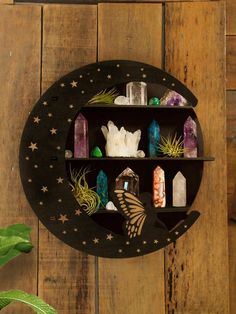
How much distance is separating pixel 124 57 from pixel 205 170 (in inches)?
18.6

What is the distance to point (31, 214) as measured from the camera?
1.46 m

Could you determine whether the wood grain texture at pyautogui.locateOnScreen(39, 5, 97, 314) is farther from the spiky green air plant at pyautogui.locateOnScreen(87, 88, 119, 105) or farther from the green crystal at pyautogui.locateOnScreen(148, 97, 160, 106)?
the green crystal at pyautogui.locateOnScreen(148, 97, 160, 106)

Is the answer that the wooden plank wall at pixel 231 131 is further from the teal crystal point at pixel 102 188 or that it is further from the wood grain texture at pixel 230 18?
the teal crystal point at pixel 102 188

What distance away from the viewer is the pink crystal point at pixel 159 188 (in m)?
1.47

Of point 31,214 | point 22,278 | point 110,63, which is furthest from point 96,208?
point 110,63

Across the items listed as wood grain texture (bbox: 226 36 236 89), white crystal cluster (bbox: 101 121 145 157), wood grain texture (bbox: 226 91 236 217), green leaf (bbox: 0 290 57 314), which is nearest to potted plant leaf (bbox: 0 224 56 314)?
green leaf (bbox: 0 290 57 314)

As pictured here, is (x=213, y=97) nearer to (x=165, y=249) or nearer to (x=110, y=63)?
(x=110, y=63)

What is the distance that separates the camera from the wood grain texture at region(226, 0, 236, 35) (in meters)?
1.64

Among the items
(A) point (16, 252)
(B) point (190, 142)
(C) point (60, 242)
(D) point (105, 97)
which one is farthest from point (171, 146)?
(A) point (16, 252)

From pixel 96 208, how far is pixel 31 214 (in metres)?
0.21

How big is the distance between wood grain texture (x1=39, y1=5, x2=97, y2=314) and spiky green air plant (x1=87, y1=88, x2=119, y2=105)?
0.12 metres

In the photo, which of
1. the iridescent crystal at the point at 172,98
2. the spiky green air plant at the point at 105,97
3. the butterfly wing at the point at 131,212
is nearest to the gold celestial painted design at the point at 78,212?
the butterfly wing at the point at 131,212

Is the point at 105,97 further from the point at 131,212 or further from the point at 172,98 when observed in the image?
the point at 131,212

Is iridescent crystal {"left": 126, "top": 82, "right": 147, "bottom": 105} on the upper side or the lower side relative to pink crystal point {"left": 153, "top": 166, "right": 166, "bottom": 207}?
upper
